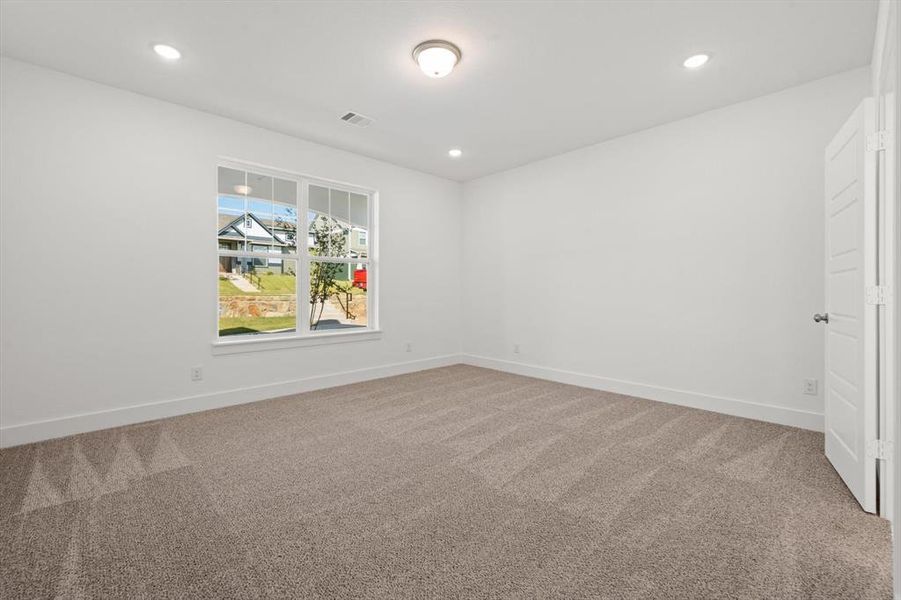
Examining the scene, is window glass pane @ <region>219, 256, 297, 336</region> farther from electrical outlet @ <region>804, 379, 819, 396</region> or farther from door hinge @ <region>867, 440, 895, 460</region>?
electrical outlet @ <region>804, 379, 819, 396</region>

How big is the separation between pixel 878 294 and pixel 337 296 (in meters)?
4.67

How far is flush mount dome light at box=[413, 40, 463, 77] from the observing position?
273 cm

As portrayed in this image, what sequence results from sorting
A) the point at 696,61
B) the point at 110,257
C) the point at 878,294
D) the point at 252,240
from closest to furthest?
the point at 878,294, the point at 696,61, the point at 110,257, the point at 252,240

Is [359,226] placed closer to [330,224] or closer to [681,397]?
[330,224]

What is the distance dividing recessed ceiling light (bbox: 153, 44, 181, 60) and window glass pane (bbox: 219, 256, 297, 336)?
5.81 feet

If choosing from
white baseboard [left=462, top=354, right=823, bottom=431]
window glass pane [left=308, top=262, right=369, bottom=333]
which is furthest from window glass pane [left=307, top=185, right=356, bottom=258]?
white baseboard [left=462, top=354, right=823, bottom=431]

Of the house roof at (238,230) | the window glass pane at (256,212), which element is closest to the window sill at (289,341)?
the window glass pane at (256,212)

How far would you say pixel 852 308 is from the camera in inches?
87.2

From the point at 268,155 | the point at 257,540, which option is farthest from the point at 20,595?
the point at 268,155

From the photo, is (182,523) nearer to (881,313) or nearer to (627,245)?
(881,313)

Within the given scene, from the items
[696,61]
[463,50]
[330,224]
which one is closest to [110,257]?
[330,224]

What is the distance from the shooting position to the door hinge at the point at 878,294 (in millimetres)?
1980

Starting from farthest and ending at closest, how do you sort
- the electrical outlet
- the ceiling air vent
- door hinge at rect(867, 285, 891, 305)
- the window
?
the window < the ceiling air vent < the electrical outlet < door hinge at rect(867, 285, 891, 305)

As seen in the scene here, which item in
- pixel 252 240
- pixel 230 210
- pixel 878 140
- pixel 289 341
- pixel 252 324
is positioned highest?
pixel 230 210
